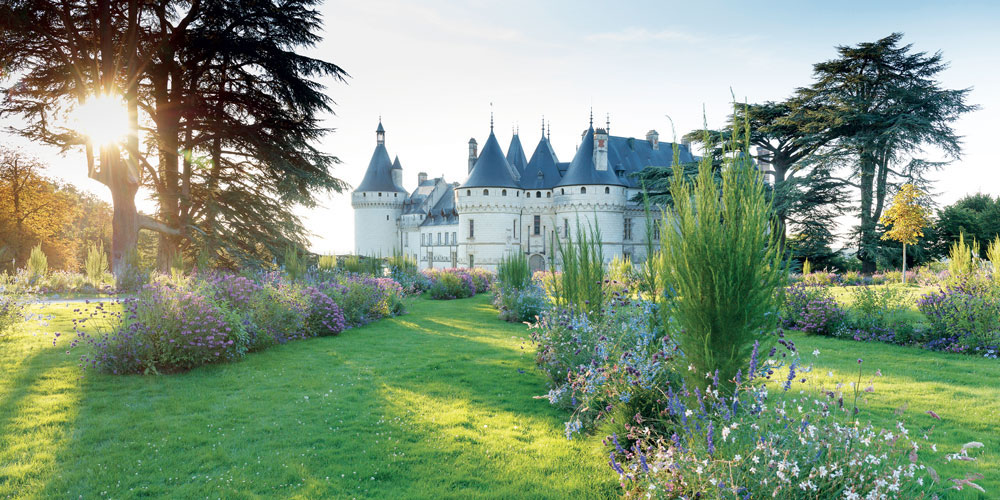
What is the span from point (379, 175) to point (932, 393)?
44.4m

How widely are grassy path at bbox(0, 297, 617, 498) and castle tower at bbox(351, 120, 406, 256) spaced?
128 feet

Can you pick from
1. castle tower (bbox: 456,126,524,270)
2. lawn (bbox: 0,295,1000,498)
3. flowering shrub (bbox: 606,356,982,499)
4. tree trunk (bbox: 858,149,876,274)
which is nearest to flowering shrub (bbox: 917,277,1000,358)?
lawn (bbox: 0,295,1000,498)

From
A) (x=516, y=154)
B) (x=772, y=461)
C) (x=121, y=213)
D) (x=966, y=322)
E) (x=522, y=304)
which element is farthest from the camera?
(x=516, y=154)

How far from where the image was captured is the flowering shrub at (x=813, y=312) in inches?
420

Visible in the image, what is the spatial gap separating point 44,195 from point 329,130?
21.3m

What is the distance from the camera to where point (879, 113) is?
23.9 m

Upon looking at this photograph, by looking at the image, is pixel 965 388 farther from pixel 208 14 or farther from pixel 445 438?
pixel 208 14

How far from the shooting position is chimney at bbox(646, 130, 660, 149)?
42.4m

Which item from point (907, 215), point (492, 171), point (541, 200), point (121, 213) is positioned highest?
point (492, 171)

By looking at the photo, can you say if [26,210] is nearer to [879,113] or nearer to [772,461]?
[772,461]

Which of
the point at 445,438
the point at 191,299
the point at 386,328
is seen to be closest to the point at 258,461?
the point at 445,438

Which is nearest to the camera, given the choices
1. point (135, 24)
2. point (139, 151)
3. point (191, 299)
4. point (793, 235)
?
point (191, 299)

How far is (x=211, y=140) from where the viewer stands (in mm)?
16875

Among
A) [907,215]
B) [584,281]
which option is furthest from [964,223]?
→ [584,281]
